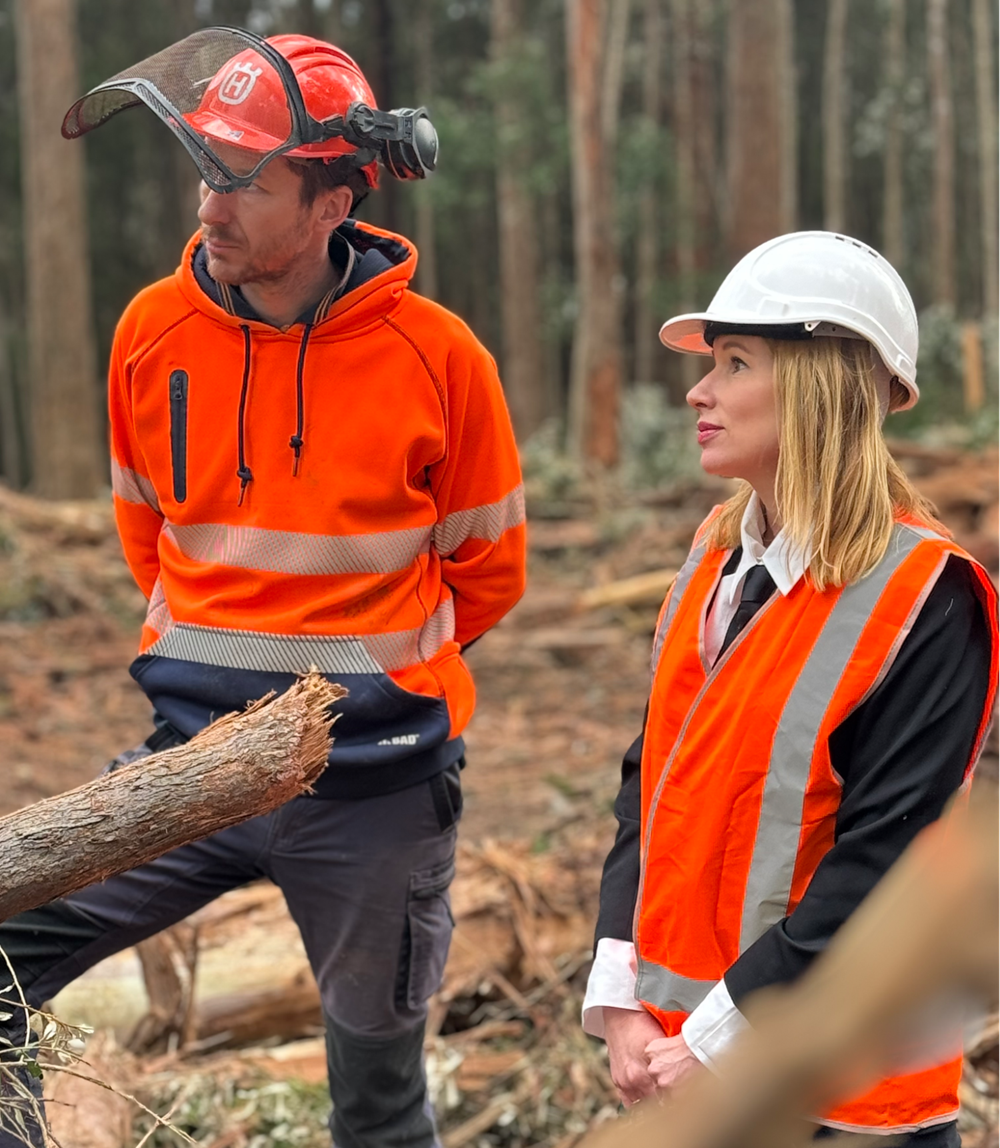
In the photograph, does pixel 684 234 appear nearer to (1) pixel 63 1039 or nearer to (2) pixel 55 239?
(2) pixel 55 239

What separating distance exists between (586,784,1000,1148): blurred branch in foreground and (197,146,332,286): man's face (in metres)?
2.36

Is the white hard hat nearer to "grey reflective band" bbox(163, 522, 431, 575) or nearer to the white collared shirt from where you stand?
the white collared shirt

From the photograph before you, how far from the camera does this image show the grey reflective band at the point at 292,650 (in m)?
2.87

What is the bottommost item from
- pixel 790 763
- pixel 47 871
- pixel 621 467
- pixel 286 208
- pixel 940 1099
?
pixel 621 467

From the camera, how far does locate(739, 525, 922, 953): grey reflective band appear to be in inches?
81.8

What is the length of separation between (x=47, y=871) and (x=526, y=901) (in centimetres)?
262

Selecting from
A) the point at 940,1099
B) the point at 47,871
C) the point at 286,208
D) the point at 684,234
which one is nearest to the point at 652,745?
the point at 940,1099

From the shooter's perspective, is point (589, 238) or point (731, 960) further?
point (589, 238)

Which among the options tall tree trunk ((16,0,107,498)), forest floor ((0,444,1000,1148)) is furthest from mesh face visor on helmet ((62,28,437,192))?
tall tree trunk ((16,0,107,498))

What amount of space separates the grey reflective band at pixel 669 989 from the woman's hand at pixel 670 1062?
0.22 feet

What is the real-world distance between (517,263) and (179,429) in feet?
66.8

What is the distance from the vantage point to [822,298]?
222 centimetres

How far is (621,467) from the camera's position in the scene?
55.8 feet

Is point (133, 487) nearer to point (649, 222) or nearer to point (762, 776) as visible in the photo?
point (762, 776)
